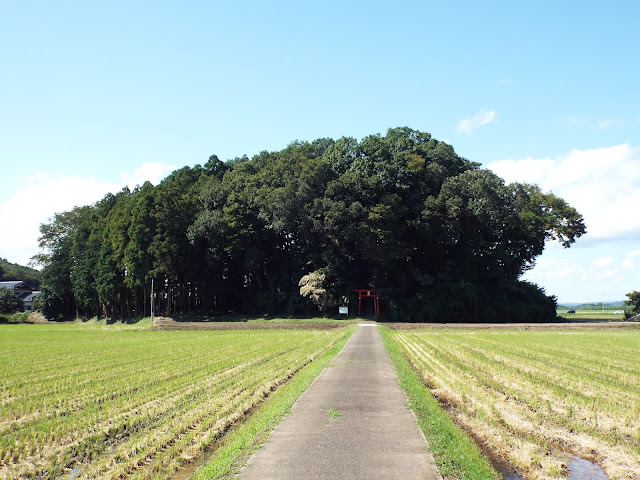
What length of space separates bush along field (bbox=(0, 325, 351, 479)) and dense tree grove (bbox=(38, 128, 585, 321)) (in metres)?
29.7

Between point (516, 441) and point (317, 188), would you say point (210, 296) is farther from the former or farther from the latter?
point (516, 441)

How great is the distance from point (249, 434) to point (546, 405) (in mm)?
6247

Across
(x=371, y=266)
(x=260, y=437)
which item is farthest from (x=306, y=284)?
(x=260, y=437)

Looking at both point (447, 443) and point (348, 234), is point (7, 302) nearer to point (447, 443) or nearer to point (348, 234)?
point (348, 234)

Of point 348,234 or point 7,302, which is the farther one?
point 7,302

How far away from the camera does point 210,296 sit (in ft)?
193

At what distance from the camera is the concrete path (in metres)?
6.03

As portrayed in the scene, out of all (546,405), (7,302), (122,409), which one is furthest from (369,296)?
(7,302)

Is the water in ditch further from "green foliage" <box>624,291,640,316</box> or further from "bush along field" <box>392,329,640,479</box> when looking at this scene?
"green foliage" <box>624,291,640,316</box>

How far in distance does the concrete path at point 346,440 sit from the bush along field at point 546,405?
4.44 feet

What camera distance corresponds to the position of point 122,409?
977cm

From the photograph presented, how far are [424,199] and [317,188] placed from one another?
11498 millimetres

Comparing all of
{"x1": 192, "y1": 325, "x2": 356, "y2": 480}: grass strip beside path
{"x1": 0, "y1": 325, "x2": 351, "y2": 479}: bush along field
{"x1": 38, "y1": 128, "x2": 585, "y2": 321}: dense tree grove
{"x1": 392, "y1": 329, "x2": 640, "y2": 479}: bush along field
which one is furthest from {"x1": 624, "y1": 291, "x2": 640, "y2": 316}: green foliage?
{"x1": 192, "y1": 325, "x2": 356, "y2": 480}: grass strip beside path

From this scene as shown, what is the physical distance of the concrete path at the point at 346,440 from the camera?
603 centimetres
